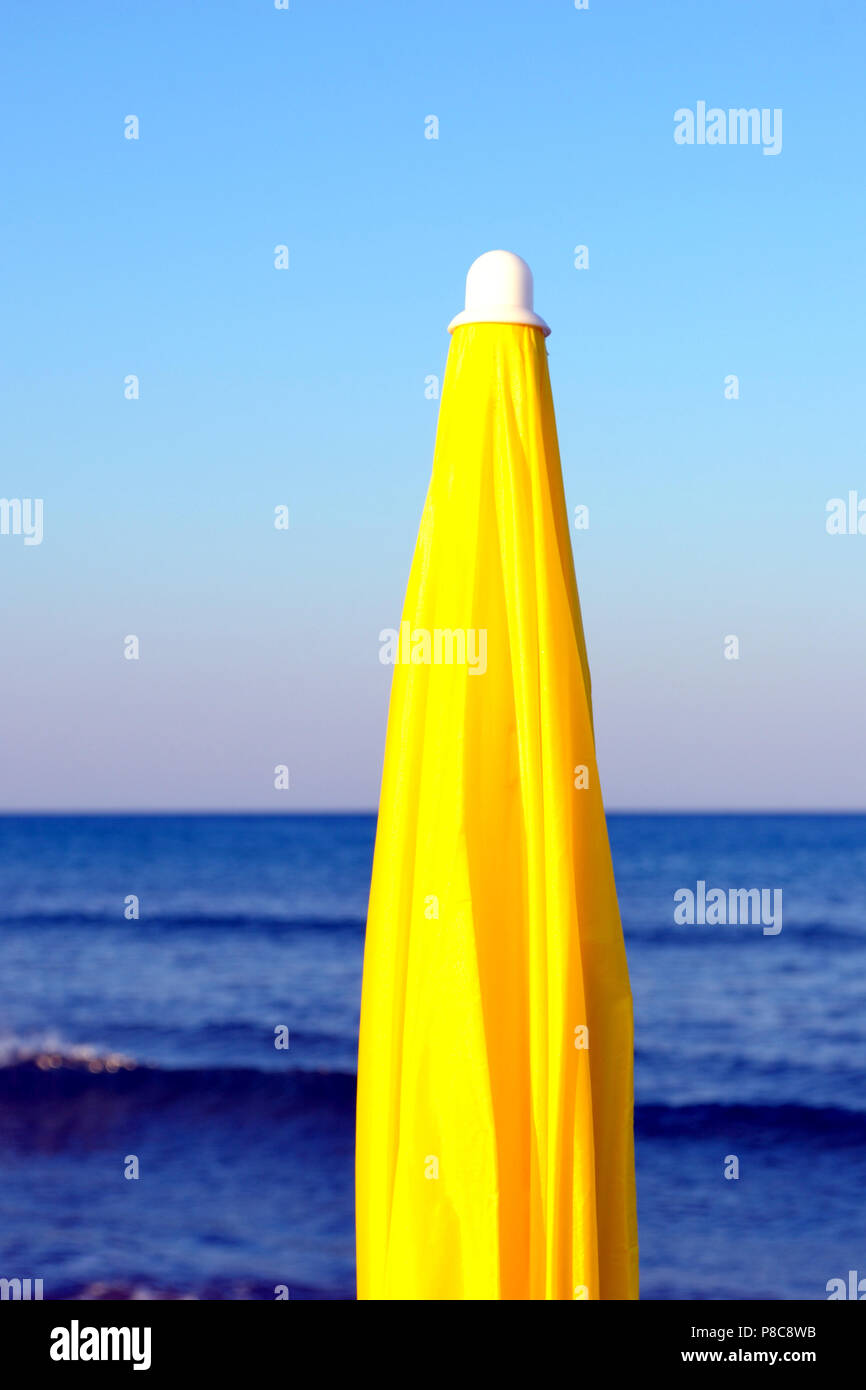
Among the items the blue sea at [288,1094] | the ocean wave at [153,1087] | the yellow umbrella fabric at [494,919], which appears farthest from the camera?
the ocean wave at [153,1087]

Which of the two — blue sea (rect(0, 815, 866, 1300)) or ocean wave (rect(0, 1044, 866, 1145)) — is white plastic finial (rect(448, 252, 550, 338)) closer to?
blue sea (rect(0, 815, 866, 1300))

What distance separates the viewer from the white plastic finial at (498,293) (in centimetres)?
298

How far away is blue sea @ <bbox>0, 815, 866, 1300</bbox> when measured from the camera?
8531 mm

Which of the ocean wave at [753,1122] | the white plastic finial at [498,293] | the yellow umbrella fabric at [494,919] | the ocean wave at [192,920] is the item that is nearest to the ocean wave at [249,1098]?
the ocean wave at [753,1122]

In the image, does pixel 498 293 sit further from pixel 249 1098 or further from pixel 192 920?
pixel 192 920

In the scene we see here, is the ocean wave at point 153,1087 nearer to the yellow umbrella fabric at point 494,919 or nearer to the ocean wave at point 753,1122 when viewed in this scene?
the ocean wave at point 753,1122

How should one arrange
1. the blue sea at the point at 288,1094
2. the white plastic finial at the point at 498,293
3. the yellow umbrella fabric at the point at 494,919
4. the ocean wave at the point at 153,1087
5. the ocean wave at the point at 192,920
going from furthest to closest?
the ocean wave at the point at 192,920
the ocean wave at the point at 153,1087
the blue sea at the point at 288,1094
the white plastic finial at the point at 498,293
the yellow umbrella fabric at the point at 494,919

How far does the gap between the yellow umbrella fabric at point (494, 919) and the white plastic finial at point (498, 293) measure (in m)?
0.03

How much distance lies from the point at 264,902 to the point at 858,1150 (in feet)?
63.2

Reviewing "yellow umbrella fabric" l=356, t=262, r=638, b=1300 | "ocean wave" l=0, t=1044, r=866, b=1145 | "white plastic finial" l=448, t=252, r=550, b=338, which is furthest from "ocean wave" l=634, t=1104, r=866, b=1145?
"white plastic finial" l=448, t=252, r=550, b=338

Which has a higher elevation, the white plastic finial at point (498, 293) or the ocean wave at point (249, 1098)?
the white plastic finial at point (498, 293)

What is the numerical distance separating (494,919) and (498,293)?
166cm

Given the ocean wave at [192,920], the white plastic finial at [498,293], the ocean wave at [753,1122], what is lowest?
the ocean wave at [753,1122]

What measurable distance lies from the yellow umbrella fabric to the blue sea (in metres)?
5.77
